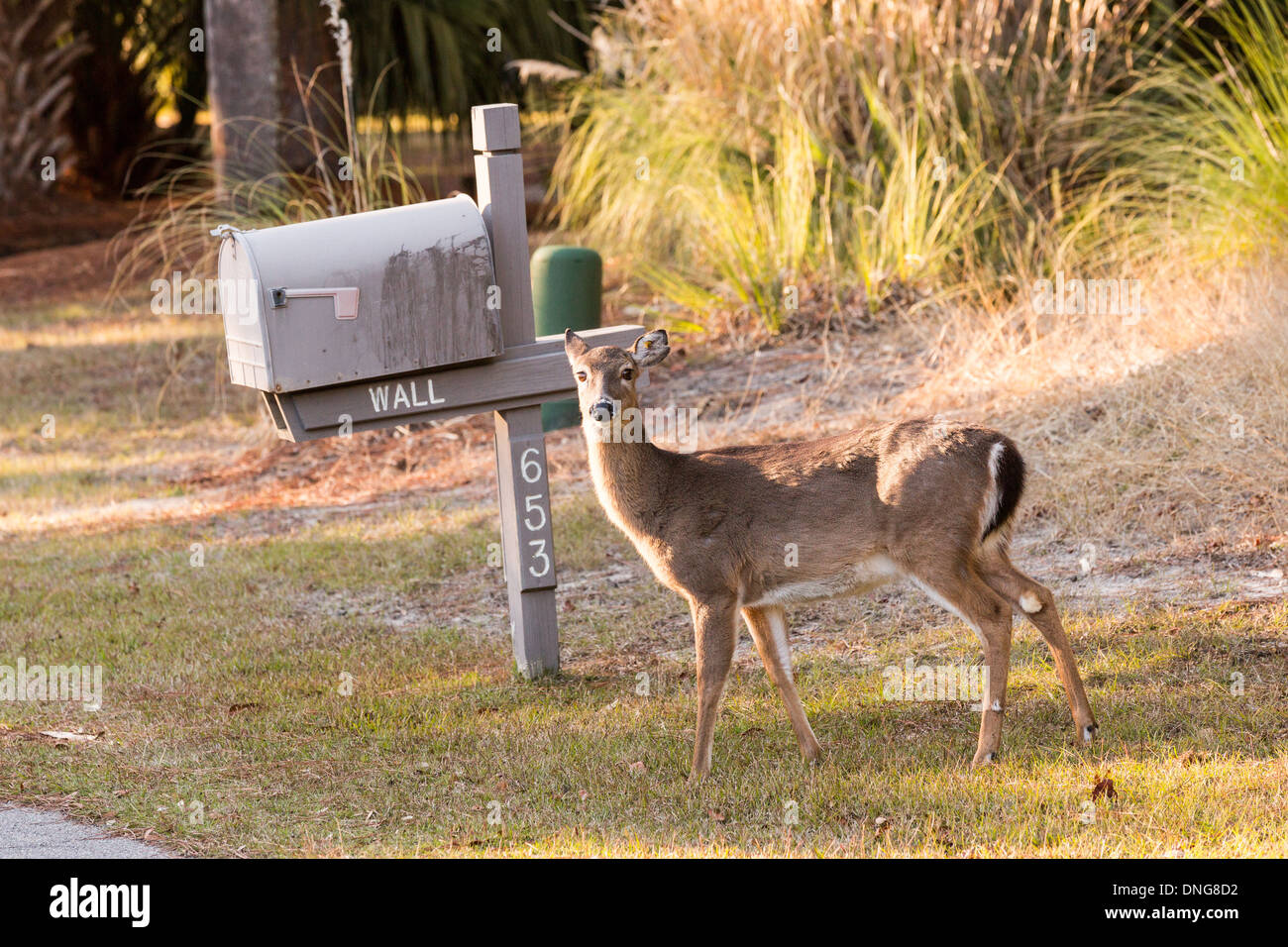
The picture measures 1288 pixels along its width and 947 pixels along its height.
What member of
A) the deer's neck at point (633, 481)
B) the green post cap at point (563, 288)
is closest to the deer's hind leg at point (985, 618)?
the deer's neck at point (633, 481)

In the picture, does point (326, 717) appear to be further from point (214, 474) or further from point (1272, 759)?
point (214, 474)

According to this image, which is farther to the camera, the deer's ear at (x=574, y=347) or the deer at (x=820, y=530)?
the deer's ear at (x=574, y=347)

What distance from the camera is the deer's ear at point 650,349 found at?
529 cm

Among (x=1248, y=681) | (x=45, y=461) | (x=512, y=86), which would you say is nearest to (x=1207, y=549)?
(x=1248, y=681)

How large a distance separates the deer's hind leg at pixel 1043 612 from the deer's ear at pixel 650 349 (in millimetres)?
1336

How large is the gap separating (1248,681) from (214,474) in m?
7.27

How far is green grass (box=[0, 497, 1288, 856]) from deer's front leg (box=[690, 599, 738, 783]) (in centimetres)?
15

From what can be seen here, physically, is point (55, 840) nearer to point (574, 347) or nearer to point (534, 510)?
point (534, 510)

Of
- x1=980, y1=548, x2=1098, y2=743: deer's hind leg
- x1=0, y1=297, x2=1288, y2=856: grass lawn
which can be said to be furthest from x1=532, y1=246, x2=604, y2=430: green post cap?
x1=980, y1=548, x2=1098, y2=743: deer's hind leg

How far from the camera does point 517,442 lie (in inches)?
242

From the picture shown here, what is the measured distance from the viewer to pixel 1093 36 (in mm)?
11633

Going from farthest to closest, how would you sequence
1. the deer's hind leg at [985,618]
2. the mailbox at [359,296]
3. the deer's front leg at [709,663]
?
the mailbox at [359,296] < the deer's front leg at [709,663] < the deer's hind leg at [985,618]

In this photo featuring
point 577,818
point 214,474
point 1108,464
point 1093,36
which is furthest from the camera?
point 1093,36

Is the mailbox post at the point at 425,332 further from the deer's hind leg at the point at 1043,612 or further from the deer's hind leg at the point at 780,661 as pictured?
the deer's hind leg at the point at 1043,612
